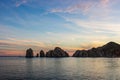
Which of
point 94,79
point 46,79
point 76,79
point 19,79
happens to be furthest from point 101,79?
point 19,79

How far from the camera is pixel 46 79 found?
217 ft

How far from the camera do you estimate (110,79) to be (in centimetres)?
6812

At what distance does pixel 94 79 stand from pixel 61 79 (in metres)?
12.4

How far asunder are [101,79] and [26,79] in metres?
28.3

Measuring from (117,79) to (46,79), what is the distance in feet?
87.9

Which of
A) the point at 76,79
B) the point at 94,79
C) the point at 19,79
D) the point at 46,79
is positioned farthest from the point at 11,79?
the point at 94,79

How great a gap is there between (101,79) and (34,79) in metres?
25.3

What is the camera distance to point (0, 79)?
66.3m

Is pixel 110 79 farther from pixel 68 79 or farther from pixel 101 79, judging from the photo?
pixel 68 79

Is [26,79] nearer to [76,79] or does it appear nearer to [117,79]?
[76,79]

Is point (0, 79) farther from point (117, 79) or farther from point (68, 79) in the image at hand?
point (117, 79)

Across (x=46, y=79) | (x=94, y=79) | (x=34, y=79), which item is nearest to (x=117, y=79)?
(x=94, y=79)

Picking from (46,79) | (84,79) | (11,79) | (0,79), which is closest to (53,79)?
(46,79)

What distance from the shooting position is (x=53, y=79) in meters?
66.3
